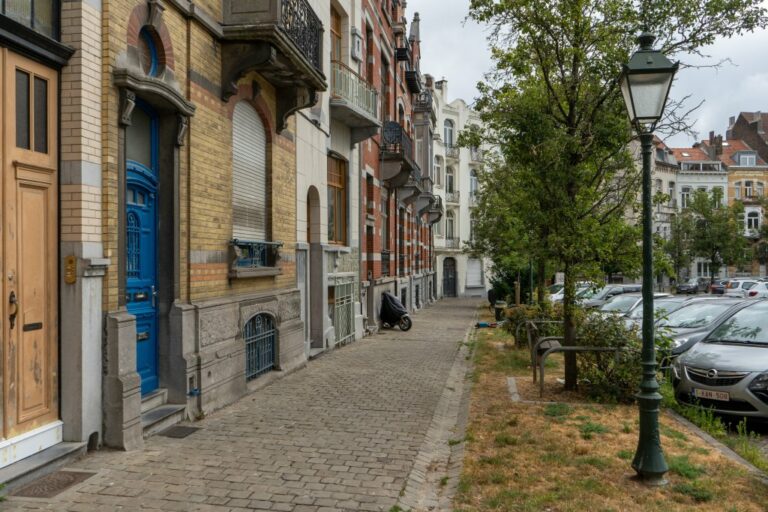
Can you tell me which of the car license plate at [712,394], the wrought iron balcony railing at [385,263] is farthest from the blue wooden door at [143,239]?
the wrought iron balcony railing at [385,263]

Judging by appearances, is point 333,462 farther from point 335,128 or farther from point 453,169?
point 453,169

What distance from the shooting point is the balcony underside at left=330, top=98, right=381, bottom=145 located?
14252 millimetres

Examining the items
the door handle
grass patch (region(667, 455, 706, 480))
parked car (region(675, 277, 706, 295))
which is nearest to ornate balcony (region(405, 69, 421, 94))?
grass patch (region(667, 455, 706, 480))

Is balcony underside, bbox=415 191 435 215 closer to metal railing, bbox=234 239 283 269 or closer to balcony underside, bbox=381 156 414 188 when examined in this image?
balcony underside, bbox=381 156 414 188

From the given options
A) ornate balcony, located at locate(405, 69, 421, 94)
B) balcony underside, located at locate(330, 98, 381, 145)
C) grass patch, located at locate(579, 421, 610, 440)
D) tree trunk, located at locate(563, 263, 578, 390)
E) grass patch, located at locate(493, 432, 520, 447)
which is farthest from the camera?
ornate balcony, located at locate(405, 69, 421, 94)

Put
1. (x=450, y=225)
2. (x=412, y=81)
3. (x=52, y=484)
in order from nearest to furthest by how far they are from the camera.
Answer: (x=52, y=484) < (x=412, y=81) < (x=450, y=225)

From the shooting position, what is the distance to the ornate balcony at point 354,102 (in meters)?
14.3

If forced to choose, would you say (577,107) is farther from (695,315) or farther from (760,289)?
(760,289)

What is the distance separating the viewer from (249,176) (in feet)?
31.4

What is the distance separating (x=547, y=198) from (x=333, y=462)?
5.04 meters

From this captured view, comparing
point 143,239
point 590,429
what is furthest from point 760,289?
point 143,239

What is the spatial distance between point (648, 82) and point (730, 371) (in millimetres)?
4096

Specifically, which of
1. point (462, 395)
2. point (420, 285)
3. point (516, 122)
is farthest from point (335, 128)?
point (420, 285)

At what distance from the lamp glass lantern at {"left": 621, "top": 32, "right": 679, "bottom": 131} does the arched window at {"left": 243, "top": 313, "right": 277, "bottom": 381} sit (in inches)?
239
